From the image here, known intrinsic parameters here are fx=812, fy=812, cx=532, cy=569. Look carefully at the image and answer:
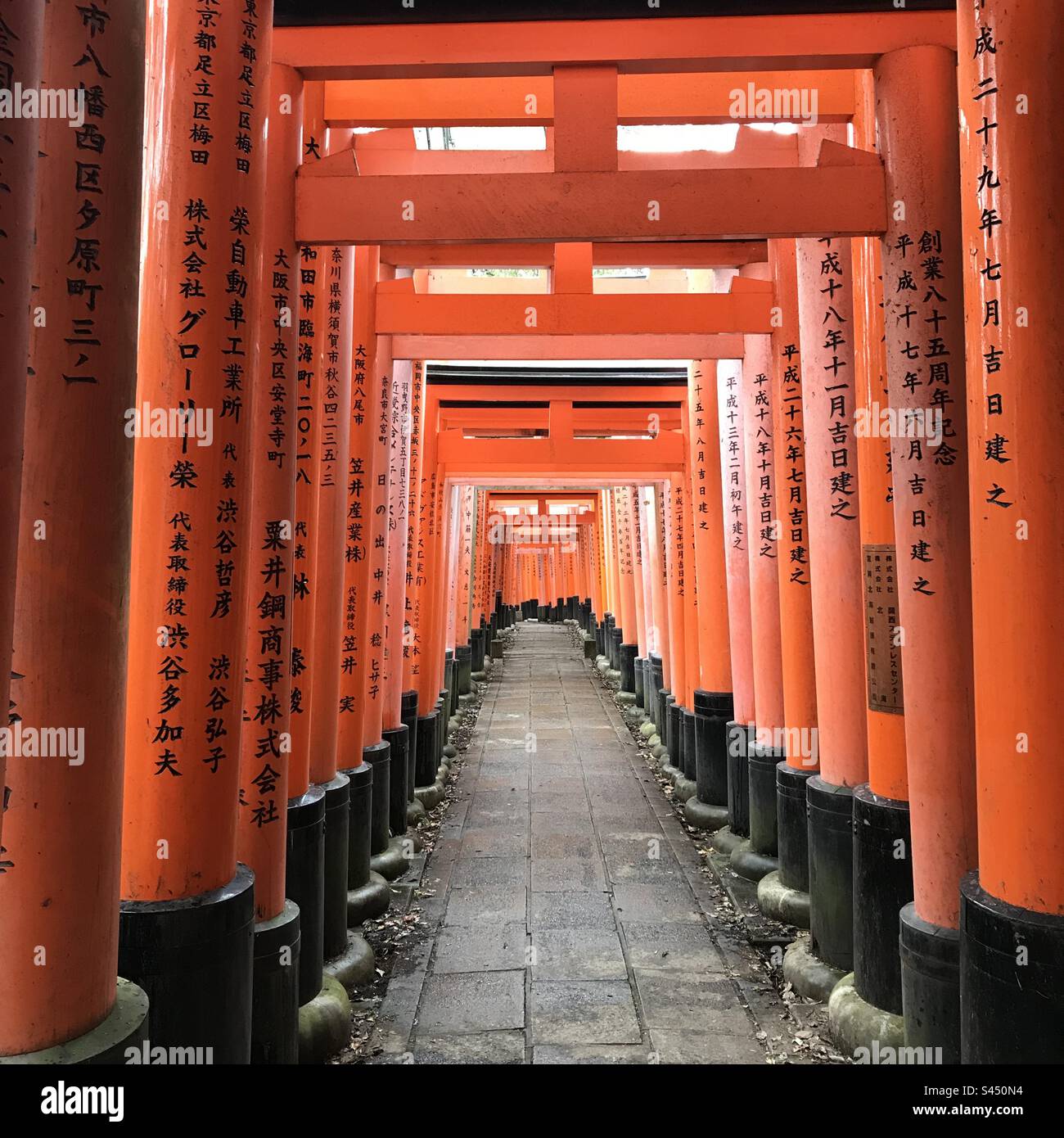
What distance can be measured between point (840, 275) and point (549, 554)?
34.0 metres

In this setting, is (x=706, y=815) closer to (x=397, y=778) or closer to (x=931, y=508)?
(x=397, y=778)

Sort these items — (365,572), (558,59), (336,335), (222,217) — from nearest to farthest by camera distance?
(222,217) < (558,59) < (336,335) < (365,572)

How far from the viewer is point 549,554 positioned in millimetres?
37875

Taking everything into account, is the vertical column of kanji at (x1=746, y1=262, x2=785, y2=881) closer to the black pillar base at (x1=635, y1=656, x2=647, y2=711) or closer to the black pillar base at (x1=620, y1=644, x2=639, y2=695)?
the black pillar base at (x1=635, y1=656, x2=647, y2=711)

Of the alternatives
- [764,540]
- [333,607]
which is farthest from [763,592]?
[333,607]

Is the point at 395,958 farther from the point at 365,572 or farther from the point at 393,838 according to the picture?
the point at 365,572

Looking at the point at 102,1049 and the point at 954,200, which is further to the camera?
the point at 954,200

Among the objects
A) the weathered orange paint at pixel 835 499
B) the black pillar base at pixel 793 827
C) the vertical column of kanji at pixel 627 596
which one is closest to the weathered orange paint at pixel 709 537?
the black pillar base at pixel 793 827

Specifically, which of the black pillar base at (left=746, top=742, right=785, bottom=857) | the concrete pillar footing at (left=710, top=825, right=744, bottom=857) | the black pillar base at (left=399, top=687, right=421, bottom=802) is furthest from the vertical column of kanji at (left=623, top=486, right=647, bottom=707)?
the black pillar base at (left=746, top=742, right=785, bottom=857)

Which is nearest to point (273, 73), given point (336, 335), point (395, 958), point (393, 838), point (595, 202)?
point (336, 335)

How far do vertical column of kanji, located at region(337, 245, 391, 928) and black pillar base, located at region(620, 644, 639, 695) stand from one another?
9923 mm

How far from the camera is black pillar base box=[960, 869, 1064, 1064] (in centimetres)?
200

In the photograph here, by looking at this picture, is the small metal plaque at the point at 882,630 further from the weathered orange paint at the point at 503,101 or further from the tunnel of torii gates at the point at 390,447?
the weathered orange paint at the point at 503,101

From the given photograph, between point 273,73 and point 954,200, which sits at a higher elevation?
point 273,73
